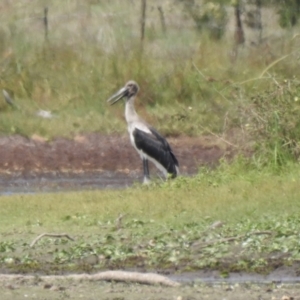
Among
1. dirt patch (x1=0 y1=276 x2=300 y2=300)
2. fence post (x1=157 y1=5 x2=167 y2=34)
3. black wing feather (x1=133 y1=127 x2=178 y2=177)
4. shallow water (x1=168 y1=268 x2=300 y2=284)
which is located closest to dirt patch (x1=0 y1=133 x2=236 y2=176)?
black wing feather (x1=133 y1=127 x2=178 y2=177)

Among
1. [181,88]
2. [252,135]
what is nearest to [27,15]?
[181,88]

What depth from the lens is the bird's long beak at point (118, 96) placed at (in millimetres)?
16562

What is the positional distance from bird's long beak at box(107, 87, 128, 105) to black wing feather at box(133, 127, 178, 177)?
1.11 metres

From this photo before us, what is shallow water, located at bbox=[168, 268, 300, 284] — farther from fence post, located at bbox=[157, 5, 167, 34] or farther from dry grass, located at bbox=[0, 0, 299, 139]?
fence post, located at bbox=[157, 5, 167, 34]

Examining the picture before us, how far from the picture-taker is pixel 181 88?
18.6 meters

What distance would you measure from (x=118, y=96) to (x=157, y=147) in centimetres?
179

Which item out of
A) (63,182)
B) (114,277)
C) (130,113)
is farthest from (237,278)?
(130,113)

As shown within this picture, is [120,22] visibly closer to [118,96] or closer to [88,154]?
[118,96]

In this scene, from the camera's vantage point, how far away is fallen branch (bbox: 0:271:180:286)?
748cm

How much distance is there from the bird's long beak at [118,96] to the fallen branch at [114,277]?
889 centimetres

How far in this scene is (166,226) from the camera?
9.53 m

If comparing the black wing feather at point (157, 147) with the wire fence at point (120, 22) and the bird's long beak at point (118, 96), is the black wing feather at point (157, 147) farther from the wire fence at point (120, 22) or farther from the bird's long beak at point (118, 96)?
the wire fence at point (120, 22)

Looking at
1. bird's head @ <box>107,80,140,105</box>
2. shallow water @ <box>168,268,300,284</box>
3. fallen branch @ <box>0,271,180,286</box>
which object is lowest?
bird's head @ <box>107,80,140,105</box>

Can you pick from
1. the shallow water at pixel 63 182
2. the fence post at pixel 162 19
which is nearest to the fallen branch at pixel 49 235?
the shallow water at pixel 63 182
